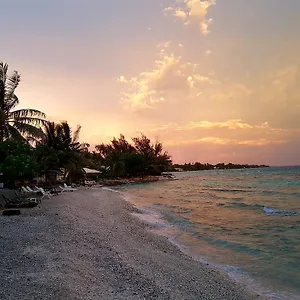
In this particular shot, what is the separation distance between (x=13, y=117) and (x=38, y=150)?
27.0 feet

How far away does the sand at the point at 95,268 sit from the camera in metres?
4.95

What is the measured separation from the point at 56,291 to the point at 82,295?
0.40 meters

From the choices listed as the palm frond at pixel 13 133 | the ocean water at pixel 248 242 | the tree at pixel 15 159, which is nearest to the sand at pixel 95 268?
the ocean water at pixel 248 242

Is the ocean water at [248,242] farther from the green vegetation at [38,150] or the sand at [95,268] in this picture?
the green vegetation at [38,150]

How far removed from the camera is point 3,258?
631 cm

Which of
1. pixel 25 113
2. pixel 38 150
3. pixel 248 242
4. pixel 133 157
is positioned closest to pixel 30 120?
pixel 25 113

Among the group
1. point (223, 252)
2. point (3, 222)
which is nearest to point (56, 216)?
point (3, 222)

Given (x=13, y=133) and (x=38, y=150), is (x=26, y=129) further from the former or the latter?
(x=38, y=150)

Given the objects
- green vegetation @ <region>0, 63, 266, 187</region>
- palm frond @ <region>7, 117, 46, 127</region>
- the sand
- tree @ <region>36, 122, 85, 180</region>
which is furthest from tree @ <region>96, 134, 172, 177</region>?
the sand

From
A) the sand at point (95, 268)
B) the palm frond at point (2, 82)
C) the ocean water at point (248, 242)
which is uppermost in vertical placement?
the palm frond at point (2, 82)

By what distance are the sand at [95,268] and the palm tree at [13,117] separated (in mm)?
9937

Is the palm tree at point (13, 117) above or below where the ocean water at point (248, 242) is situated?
above

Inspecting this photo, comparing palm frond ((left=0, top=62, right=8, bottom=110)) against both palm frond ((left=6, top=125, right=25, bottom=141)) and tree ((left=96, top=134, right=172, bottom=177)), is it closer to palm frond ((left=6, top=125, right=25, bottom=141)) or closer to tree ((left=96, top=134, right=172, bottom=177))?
palm frond ((left=6, top=125, right=25, bottom=141))

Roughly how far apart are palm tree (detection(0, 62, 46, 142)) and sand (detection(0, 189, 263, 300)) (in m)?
9.94
